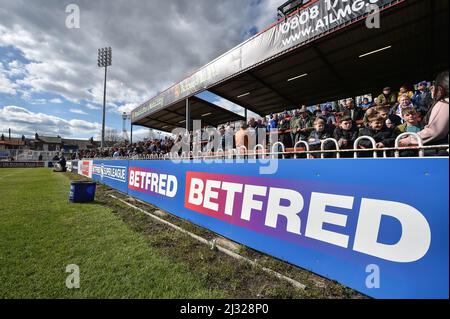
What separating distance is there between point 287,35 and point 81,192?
930 cm

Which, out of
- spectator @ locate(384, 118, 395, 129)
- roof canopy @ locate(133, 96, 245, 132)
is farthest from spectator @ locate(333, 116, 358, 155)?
roof canopy @ locate(133, 96, 245, 132)

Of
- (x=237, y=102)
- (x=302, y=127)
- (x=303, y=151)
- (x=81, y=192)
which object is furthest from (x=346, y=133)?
(x=237, y=102)

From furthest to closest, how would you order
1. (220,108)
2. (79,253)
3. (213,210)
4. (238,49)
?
(220,108) → (238,49) → (213,210) → (79,253)

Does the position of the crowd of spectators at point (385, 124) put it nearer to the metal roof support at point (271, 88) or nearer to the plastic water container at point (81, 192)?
the metal roof support at point (271, 88)

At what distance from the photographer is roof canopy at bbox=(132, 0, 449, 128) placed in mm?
5801

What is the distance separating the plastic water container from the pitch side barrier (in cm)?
644

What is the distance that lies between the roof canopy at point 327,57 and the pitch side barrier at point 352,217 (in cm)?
261

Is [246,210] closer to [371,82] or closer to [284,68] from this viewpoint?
[284,68]

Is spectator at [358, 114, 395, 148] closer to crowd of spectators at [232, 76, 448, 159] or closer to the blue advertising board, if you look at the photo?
crowd of spectators at [232, 76, 448, 159]

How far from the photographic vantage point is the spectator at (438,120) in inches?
79.1

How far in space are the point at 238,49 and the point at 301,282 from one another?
318 inches

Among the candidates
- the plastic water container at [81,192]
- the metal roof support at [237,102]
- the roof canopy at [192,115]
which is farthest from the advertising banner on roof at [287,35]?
the plastic water container at [81,192]
